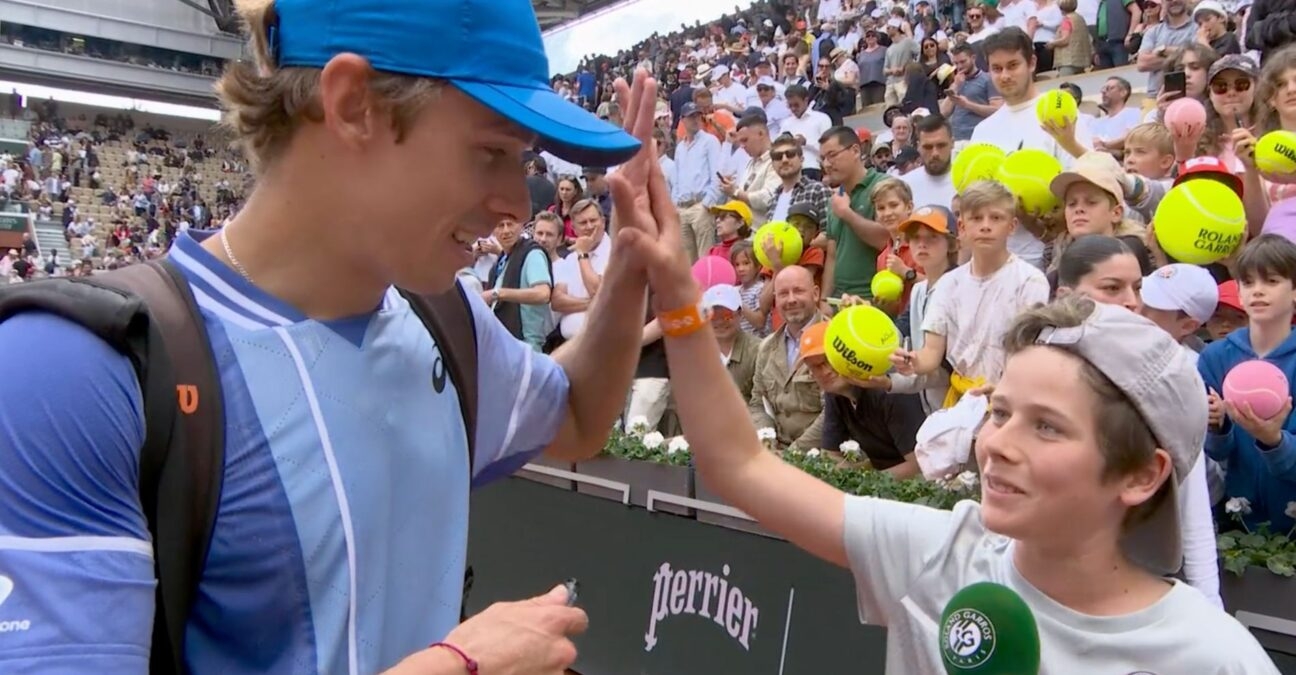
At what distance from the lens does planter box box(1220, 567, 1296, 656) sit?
2.72 m

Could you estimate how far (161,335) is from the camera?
1.17 meters

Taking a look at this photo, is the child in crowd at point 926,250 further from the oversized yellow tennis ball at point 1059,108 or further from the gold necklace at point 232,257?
the gold necklace at point 232,257

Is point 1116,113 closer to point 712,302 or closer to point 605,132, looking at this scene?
point 712,302

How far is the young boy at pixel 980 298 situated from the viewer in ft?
14.0

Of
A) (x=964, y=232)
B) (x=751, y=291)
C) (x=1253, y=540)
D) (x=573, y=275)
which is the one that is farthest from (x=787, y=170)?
(x=1253, y=540)

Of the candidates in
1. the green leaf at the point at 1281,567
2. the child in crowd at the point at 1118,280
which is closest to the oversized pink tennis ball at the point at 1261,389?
the child in crowd at the point at 1118,280

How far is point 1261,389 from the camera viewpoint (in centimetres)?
293

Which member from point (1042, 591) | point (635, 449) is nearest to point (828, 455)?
point (635, 449)

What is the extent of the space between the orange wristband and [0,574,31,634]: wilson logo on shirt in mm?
1123

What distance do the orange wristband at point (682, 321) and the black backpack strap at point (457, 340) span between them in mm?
379

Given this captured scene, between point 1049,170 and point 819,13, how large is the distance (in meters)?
11.4

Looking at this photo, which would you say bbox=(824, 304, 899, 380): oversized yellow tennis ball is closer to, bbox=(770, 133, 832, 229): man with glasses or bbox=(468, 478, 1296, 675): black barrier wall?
bbox=(468, 478, 1296, 675): black barrier wall

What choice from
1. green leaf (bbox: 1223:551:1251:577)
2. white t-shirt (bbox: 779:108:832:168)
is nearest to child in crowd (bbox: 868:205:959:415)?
green leaf (bbox: 1223:551:1251:577)

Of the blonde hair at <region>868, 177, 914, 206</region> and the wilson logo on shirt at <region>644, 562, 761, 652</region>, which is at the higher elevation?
the blonde hair at <region>868, 177, 914, 206</region>
